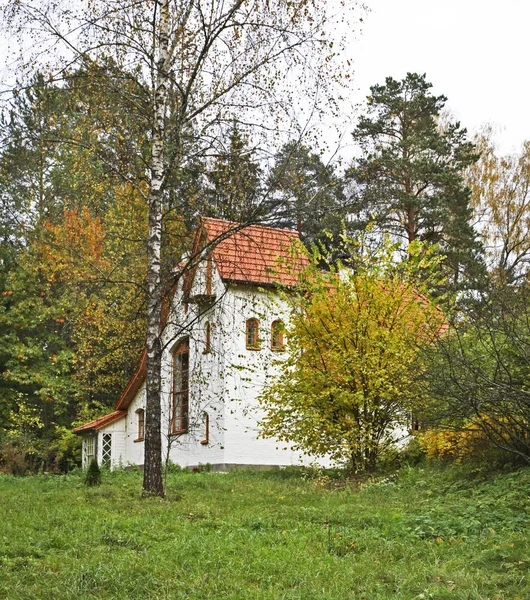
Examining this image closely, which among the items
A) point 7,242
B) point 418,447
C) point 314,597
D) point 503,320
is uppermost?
point 7,242

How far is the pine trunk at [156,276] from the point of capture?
1234 centimetres

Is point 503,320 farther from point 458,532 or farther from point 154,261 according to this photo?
point 154,261

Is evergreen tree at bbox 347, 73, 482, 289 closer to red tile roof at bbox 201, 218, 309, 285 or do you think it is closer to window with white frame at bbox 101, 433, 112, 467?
red tile roof at bbox 201, 218, 309, 285

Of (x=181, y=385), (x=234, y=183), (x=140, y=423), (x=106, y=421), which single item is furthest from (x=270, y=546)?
(x=106, y=421)

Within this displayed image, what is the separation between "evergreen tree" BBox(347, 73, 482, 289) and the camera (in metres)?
29.3

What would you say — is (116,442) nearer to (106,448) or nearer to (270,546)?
(106,448)

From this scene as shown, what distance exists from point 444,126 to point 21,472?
922 inches

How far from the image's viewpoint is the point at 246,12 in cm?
1234

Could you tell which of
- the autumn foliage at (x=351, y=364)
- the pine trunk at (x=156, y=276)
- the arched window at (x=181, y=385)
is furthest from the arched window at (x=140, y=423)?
the pine trunk at (x=156, y=276)

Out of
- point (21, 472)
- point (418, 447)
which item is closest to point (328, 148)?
point (418, 447)

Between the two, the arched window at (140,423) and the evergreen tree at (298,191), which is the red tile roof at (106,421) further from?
the evergreen tree at (298,191)

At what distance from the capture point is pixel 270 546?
770 centimetres

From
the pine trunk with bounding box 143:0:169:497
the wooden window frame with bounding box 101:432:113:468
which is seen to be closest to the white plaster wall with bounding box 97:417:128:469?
the wooden window frame with bounding box 101:432:113:468

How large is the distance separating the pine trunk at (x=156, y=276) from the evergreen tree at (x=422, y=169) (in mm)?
17003
